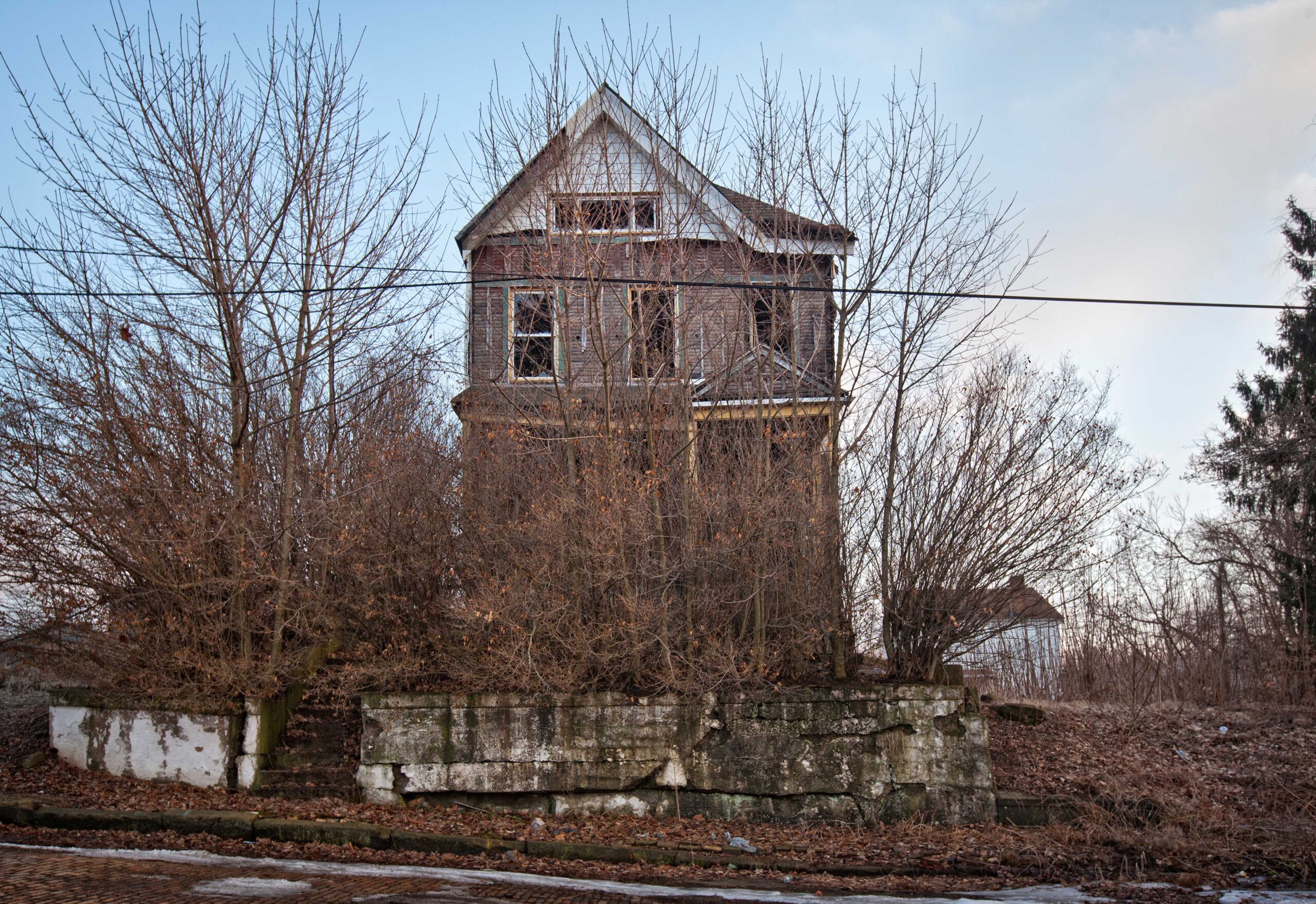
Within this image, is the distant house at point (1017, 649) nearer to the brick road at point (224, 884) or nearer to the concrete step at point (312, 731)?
the brick road at point (224, 884)

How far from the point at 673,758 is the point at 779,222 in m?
6.03

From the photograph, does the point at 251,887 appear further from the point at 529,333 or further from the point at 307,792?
the point at 529,333

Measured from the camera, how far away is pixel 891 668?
961 centimetres

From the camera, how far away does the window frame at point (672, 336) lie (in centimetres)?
973

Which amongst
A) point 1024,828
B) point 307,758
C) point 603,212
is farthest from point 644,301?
point 1024,828

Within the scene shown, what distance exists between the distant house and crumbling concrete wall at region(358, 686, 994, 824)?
4.31ft

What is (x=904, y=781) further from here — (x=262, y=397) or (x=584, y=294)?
(x=262, y=397)

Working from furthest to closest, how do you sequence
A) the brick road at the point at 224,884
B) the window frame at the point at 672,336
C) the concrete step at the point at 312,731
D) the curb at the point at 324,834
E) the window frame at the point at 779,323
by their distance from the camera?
the window frame at the point at 779,323 → the window frame at the point at 672,336 → the concrete step at the point at 312,731 → the curb at the point at 324,834 → the brick road at the point at 224,884

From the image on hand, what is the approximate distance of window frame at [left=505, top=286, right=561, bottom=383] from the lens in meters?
9.70

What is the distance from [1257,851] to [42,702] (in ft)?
42.7

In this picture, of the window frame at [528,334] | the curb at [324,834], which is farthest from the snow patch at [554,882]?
the window frame at [528,334]

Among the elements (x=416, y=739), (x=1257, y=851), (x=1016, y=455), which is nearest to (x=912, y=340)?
(x=1016, y=455)

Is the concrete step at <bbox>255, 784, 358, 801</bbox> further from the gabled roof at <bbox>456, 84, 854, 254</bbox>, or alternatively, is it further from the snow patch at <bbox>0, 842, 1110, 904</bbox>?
the gabled roof at <bbox>456, 84, 854, 254</bbox>

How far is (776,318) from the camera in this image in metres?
10.2
